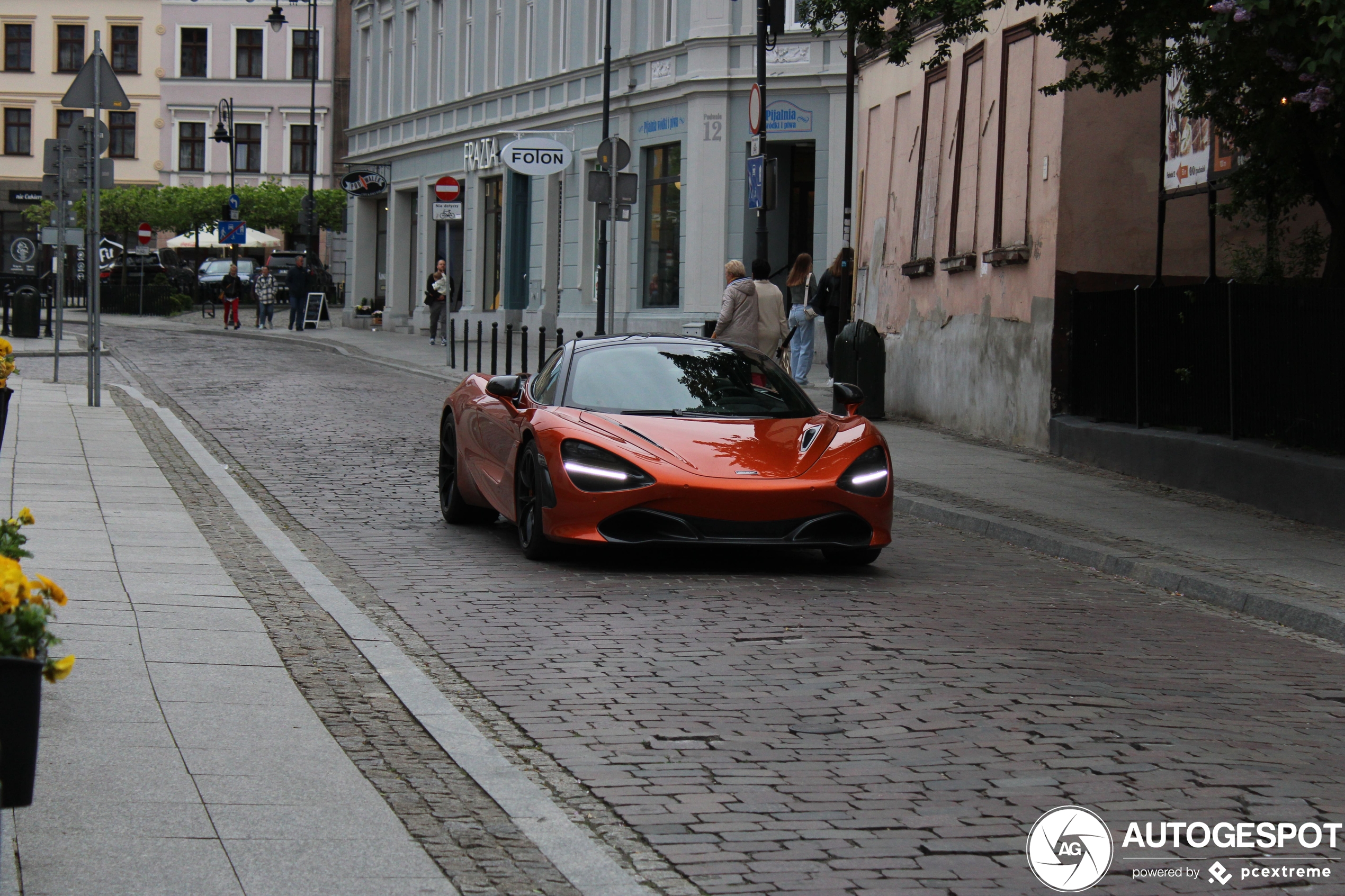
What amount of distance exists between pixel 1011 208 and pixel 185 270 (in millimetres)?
47124

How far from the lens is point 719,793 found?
527cm

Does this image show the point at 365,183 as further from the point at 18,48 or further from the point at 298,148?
the point at 18,48

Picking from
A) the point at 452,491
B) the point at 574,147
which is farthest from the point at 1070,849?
the point at 574,147

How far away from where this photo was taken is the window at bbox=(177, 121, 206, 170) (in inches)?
3334

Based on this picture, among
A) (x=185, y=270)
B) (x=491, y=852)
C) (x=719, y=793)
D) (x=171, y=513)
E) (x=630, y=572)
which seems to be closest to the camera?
(x=491, y=852)

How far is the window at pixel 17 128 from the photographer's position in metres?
85.7

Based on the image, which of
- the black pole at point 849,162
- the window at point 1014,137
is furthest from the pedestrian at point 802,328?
the window at point 1014,137

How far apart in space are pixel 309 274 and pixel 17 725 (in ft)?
164

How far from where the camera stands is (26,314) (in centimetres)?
3438

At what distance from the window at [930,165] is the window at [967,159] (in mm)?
725

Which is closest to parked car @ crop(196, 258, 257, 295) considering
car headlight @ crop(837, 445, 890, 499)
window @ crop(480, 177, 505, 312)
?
window @ crop(480, 177, 505, 312)

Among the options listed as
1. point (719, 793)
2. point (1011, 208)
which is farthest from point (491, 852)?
point (1011, 208)

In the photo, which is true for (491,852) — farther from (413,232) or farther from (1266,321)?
(413,232)

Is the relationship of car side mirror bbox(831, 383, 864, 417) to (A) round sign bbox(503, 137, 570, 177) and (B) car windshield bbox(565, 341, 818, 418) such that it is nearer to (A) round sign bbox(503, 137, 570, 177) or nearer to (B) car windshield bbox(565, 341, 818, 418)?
(B) car windshield bbox(565, 341, 818, 418)
